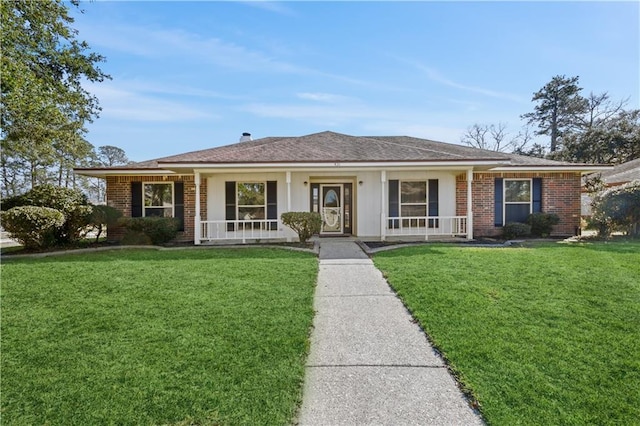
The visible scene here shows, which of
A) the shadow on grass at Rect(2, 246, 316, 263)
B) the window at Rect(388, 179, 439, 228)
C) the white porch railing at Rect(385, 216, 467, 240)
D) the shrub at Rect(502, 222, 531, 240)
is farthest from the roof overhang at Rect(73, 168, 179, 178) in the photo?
the shrub at Rect(502, 222, 531, 240)

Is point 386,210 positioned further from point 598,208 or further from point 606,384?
point 606,384

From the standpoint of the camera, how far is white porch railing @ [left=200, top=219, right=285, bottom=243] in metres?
11.5

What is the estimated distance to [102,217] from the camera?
1046cm

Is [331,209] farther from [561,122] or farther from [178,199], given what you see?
[561,122]

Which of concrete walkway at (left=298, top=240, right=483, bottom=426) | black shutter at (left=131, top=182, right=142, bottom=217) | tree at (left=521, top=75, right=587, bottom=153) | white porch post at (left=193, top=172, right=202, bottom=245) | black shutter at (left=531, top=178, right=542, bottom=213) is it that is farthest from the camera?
tree at (left=521, top=75, right=587, bottom=153)

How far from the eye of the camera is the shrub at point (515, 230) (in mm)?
11495

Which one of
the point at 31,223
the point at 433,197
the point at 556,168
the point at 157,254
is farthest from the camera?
the point at 433,197

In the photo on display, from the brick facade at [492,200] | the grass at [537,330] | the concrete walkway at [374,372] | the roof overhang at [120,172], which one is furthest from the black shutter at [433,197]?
the roof overhang at [120,172]

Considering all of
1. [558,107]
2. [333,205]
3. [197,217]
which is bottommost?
[197,217]

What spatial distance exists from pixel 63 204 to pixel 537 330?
40.3 ft

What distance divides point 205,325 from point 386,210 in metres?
9.23

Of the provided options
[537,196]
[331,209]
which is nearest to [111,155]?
[331,209]

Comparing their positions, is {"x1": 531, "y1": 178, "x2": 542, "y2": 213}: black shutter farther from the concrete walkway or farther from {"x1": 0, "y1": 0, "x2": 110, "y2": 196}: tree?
{"x1": 0, "y1": 0, "x2": 110, "y2": 196}: tree

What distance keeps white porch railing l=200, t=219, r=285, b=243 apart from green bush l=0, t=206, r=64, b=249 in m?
4.12
